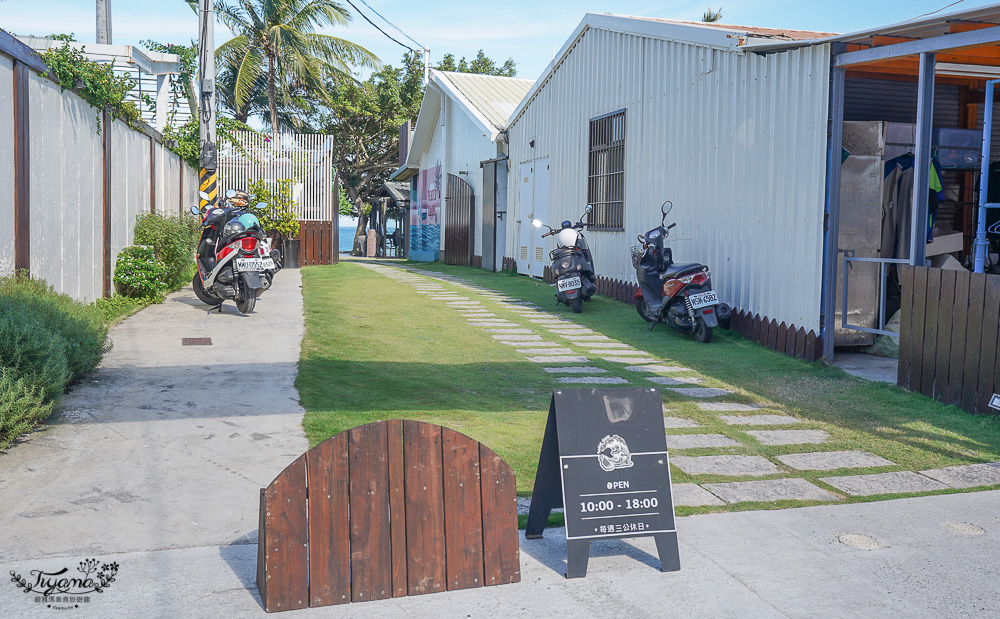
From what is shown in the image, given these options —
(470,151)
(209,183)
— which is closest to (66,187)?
(209,183)

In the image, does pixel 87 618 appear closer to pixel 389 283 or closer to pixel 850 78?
pixel 850 78

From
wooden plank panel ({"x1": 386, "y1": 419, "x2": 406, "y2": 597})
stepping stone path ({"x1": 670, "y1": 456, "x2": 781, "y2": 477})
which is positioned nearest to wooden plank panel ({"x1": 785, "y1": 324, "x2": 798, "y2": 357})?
stepping stone path ({"x1": 670, "y1": 456, "x2": 781, "y2": 477})

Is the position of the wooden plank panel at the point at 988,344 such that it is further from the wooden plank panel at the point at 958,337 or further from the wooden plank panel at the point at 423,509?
the wooden plank panel at the point at 423,509

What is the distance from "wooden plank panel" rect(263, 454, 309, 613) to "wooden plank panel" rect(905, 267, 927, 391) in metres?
5.08

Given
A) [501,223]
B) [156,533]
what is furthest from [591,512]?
[501,223]

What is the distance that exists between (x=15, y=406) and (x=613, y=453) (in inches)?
118

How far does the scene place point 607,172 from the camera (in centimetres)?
1273

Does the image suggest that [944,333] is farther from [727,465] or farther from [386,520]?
[386,520]

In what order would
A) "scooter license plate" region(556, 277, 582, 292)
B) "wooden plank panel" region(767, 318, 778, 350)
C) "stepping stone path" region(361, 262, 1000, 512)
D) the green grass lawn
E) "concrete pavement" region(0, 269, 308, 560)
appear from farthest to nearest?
"scooter license plate" region(556, 277, 582, 292) → "wooden plank panel" region(767, 318, 778, 350) → the green grass lawn → "stepping stone path" region(361, 262, 1000, 512) → "concrete pavement" region(0, 269, 308, 560)

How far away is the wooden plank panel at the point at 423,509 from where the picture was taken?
10.0ft

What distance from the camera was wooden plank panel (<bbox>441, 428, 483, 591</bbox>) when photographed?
310 cm

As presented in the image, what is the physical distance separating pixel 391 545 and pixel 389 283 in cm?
1164

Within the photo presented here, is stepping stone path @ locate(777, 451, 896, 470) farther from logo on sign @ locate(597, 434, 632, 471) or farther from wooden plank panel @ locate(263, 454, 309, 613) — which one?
wooden plank panel @ locate(263, 454, 309, 613)

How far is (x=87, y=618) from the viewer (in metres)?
2.75
